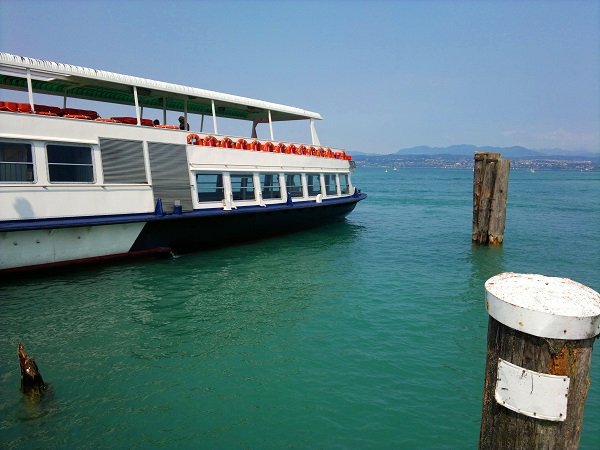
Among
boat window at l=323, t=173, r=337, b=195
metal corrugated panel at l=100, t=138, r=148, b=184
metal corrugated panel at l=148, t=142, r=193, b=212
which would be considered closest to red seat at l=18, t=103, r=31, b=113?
metal corrugated panel at l=100, t=138, r=148, b=184

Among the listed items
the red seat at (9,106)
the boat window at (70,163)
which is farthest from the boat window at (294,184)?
the red seat at (9,106)

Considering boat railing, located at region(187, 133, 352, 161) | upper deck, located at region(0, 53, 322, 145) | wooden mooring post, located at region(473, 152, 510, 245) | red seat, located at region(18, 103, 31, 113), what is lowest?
wooden mooring post, located at region(473, 152, 510, 245)

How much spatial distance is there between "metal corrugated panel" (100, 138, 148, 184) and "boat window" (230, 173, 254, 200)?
3.66m

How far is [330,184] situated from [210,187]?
25.3 ft

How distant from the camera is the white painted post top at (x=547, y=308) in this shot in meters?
2.43

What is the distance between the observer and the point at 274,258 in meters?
14.7

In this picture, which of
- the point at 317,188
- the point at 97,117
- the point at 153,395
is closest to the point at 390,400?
the point at 153,395

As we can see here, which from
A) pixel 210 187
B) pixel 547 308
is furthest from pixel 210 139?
pixel 547 308

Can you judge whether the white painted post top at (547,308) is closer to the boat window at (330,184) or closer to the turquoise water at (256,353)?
the turquoise water at (256,353)

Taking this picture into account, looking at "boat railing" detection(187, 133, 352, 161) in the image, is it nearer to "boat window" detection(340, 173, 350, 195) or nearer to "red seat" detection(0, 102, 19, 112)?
"boat window" detection(340, 173, 350, 195)

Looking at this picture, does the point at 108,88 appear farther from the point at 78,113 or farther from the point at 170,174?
the point at 170,174

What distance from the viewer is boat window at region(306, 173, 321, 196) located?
1959cm

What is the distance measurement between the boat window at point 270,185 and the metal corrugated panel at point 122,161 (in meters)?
5.28

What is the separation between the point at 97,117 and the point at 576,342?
43.5 ft
